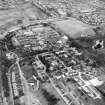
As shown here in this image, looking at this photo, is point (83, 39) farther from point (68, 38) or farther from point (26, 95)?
point (26, 95)

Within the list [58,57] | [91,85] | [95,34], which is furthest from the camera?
[95,34]

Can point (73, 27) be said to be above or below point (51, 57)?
above

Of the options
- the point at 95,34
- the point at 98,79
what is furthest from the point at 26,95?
the point at 95,34

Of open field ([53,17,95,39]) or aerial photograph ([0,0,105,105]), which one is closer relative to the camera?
aerial photograph ([0,0,105,105])

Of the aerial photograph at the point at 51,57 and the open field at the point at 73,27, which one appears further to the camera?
the open field at the point at 73,27

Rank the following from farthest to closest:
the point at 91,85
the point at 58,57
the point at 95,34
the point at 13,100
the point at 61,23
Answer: the point at 61,23
the point at 95,34
the point at 58,57
the point at 91,85
the point at 13,100

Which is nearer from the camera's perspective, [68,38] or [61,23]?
[68,38]

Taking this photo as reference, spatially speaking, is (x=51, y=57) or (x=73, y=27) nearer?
(x=51, y=57)
